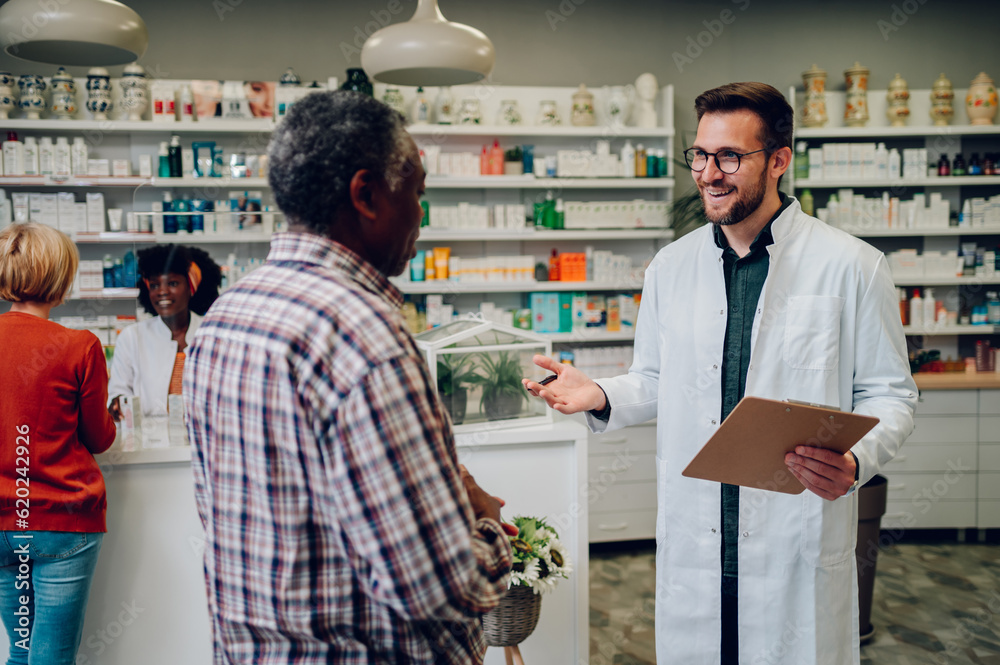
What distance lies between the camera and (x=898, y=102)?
4754 mm

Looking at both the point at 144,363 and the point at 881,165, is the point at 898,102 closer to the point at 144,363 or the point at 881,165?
the point at 881,165

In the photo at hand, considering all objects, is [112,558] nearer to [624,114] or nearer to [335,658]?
[335,658]

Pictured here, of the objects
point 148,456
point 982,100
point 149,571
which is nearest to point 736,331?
point 148,456

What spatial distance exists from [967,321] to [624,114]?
2553 millimetres

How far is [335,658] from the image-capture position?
943 mm

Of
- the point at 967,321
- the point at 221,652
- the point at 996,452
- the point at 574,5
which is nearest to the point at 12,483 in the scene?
the point at 221,652

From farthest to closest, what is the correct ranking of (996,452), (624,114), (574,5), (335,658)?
(574,5)
(624,114)
(996,452)
(335,658)

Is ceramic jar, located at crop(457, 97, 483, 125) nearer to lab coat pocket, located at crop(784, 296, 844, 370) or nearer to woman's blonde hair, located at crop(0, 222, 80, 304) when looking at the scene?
woman's blonde hair, located at crop(0, 222, 80, 304)

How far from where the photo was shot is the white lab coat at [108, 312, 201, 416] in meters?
2.87

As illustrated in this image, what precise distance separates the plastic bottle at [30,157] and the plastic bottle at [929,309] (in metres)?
5.30

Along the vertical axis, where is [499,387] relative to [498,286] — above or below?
below

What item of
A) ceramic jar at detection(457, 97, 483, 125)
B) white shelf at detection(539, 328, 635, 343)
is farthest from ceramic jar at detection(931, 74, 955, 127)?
ceramic jar at detection(457, 97, 483, 125)

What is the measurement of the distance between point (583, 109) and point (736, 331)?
124 inches

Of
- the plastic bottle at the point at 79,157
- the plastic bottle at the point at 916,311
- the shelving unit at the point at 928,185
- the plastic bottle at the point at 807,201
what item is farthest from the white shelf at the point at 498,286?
the plastic bottle at the point at 79,157
